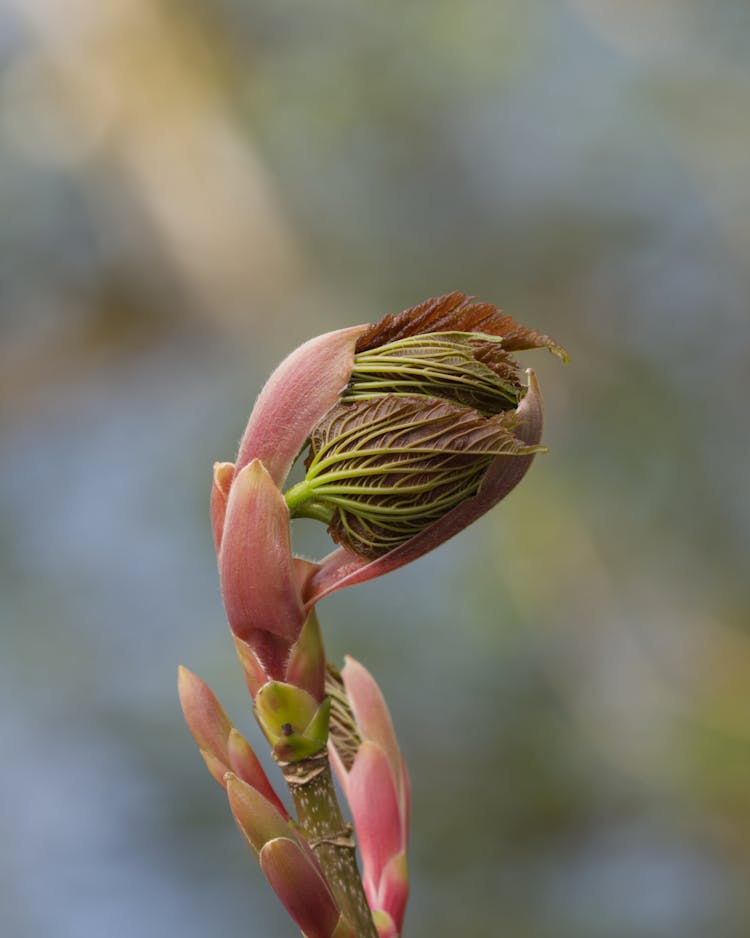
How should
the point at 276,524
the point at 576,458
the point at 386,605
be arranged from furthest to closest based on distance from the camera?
the point at 576,458 → the point at 386,605 → the point at 276,524

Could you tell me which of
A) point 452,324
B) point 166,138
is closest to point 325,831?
point 452,324

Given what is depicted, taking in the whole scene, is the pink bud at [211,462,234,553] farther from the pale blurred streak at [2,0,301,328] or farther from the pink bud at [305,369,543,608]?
the pale blurred streak at [2,0,301,328]

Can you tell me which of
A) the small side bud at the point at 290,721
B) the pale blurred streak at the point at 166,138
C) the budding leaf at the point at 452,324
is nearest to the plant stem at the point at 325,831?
the small side bud at the point at 290,721

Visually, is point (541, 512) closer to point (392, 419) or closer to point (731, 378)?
point (731, 378)

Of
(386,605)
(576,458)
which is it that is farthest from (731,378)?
(386,605)

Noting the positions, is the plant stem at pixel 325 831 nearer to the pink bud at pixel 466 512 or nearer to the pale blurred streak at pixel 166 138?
the pink bud at pixel 466 512

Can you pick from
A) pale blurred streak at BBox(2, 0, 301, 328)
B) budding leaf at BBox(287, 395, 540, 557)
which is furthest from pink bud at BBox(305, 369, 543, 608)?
pale blurred streak at BBox(2, 0, 301, 328)
